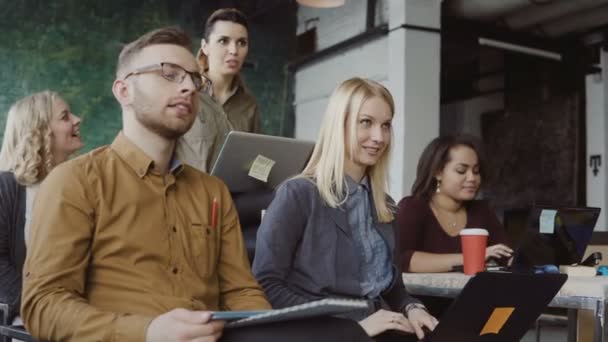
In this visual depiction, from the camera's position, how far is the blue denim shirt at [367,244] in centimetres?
202

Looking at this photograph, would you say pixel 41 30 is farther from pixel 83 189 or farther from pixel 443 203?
pixel 83 189

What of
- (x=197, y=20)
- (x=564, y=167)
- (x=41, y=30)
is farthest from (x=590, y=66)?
(x=41, y=30)

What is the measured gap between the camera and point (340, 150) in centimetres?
204

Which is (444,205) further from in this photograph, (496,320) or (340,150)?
(496,320)

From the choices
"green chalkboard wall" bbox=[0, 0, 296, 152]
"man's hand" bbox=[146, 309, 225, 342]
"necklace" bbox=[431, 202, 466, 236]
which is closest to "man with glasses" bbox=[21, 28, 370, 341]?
"man's hand" bbox=[146, 309, 225, 342]

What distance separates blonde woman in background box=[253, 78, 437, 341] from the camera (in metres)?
1.90

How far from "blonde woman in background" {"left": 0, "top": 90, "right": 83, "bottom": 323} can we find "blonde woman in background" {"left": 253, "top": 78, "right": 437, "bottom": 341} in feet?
3.30

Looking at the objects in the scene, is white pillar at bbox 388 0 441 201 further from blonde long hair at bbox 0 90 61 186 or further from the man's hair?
the man's hair

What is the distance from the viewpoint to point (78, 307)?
52.7 inches

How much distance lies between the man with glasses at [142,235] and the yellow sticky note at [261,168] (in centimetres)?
75

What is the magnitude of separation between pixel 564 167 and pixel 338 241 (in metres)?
6.86

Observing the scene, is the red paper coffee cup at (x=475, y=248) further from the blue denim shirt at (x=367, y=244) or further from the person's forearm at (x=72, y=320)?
the person's forearm at (x=72, y=320)

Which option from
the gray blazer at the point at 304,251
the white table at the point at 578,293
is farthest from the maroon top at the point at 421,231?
the gray blazer at the point at 304,251

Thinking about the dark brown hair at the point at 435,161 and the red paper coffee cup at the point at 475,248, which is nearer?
the red paper coffee cup at the point at 475,248
